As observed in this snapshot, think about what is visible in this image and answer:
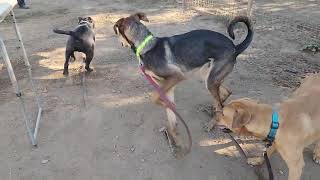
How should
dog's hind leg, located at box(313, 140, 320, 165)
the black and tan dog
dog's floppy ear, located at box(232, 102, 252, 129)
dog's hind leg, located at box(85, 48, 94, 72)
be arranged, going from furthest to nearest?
1. dog's hind leg, located at box(85, 48, 94, 72)
2. the black and tan dog
3. dog's hind leg, located at box(313, 140, 320, 165)
4. dog's floppy ear, located at box(232, 102, 252, 129)

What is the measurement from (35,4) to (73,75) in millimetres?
5054

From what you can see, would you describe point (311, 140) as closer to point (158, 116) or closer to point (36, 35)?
point (158, 116)

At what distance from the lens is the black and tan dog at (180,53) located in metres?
4.61

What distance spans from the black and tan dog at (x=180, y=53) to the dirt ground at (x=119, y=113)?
0.54 meters

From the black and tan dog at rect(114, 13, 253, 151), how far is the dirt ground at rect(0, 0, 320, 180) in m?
0.54

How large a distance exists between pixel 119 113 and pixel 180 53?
1.30m

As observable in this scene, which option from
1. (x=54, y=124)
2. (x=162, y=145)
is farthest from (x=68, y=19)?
(x=162, y=145)

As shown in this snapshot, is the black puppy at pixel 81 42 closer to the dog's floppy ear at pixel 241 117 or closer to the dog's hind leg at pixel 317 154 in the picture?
the dog's floppy ear at pixel 241 117

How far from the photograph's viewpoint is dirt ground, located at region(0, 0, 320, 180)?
432cm

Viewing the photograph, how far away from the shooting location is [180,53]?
466 cm

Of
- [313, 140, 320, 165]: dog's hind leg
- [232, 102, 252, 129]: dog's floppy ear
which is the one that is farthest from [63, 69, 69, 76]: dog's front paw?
[313, 140, 320, 165]: dog's hind leg

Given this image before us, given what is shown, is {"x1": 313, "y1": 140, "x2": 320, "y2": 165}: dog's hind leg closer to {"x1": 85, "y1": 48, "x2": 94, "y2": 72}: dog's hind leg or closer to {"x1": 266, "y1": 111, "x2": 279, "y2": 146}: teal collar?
{"x1": 266, "y1": 111, "x2": 279, "y2": 146}: teal collar

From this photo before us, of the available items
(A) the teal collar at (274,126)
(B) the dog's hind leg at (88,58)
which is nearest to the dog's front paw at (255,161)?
(A) the teal collar at (274,126)

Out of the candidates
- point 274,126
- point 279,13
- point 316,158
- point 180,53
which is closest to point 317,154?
point 316,158
